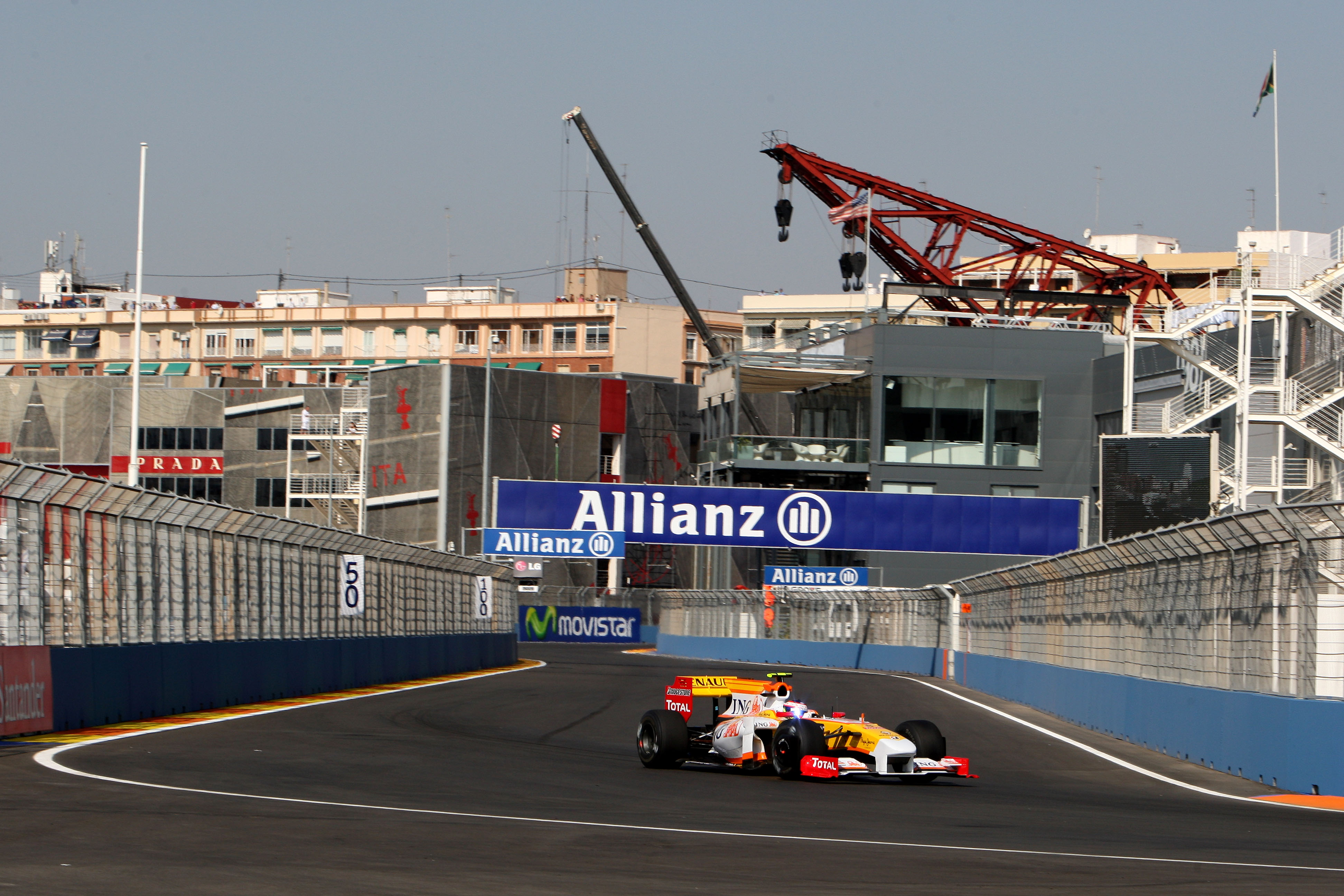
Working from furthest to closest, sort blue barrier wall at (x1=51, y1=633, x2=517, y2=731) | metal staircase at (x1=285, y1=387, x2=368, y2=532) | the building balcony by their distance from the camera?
1. metal staircase at (x1=285, y1=387, x2=368, y2=532)
2. the building balcony
3. blue barrier wall at (x1=51, y1=633, x2=517, y2=731)

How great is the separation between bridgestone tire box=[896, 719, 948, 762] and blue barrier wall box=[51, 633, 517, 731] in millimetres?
8297

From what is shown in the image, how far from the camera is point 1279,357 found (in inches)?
1793

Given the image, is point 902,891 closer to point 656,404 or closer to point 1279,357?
point 1279,357

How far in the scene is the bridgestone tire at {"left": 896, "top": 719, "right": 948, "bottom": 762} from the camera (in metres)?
14.3

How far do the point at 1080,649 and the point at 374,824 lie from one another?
1600 cm

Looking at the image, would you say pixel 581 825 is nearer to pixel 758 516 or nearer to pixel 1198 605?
pixel 1198 605

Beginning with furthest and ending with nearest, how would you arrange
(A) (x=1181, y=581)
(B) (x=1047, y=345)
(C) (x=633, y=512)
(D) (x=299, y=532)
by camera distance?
(B) (x=1047, y=345) → (C) (x=633, y=512) → (D) (x=299, y=532) → (A) (x=1181, y=581)

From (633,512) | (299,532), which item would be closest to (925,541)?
(633,512)

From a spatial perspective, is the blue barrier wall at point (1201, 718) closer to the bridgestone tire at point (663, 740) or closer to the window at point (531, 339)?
the bridgestone tire at point (663, 740)

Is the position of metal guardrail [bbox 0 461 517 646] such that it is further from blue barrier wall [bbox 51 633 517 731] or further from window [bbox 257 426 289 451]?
window [bbox 257 426 289 451]

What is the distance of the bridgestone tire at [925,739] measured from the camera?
14.3 m

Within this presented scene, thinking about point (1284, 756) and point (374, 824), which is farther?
point (1284, 756)

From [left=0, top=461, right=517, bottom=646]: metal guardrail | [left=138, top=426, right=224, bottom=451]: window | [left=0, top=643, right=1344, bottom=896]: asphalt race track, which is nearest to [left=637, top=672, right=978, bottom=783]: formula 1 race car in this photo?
[left=0, top=643, right=1344, bottom=896]: asphalt race track

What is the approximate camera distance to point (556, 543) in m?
51.8
